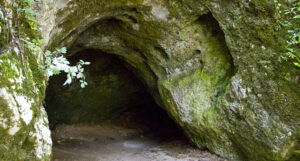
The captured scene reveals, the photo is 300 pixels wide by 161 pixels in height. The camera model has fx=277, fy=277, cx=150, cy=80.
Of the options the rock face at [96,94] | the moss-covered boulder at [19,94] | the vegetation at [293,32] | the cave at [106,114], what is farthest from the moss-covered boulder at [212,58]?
the rock face at [96,94]

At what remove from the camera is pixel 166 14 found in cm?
519

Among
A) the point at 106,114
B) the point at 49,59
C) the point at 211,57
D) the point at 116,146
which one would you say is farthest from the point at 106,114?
the point at 49,59

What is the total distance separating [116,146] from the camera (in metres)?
7.21

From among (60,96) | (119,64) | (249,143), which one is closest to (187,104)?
(249,143)

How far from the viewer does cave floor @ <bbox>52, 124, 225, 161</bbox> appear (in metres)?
5.57

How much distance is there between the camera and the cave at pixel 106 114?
23.7 ft

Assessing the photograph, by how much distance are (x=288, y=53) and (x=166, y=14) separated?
2.21 meters

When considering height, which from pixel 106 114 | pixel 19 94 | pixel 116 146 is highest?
pixel 19 94

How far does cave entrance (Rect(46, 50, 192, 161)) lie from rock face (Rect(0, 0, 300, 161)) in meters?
1.36

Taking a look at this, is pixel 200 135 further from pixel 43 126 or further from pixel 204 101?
pixel 43 126

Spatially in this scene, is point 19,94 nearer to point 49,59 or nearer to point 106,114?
point 49,59

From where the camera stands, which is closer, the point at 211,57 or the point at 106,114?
the point at 211,57

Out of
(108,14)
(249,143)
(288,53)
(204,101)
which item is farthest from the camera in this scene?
(204,101)

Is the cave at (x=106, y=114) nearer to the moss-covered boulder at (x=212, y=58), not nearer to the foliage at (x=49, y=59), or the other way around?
the moss-covered boulder at (x=212, y=58)
